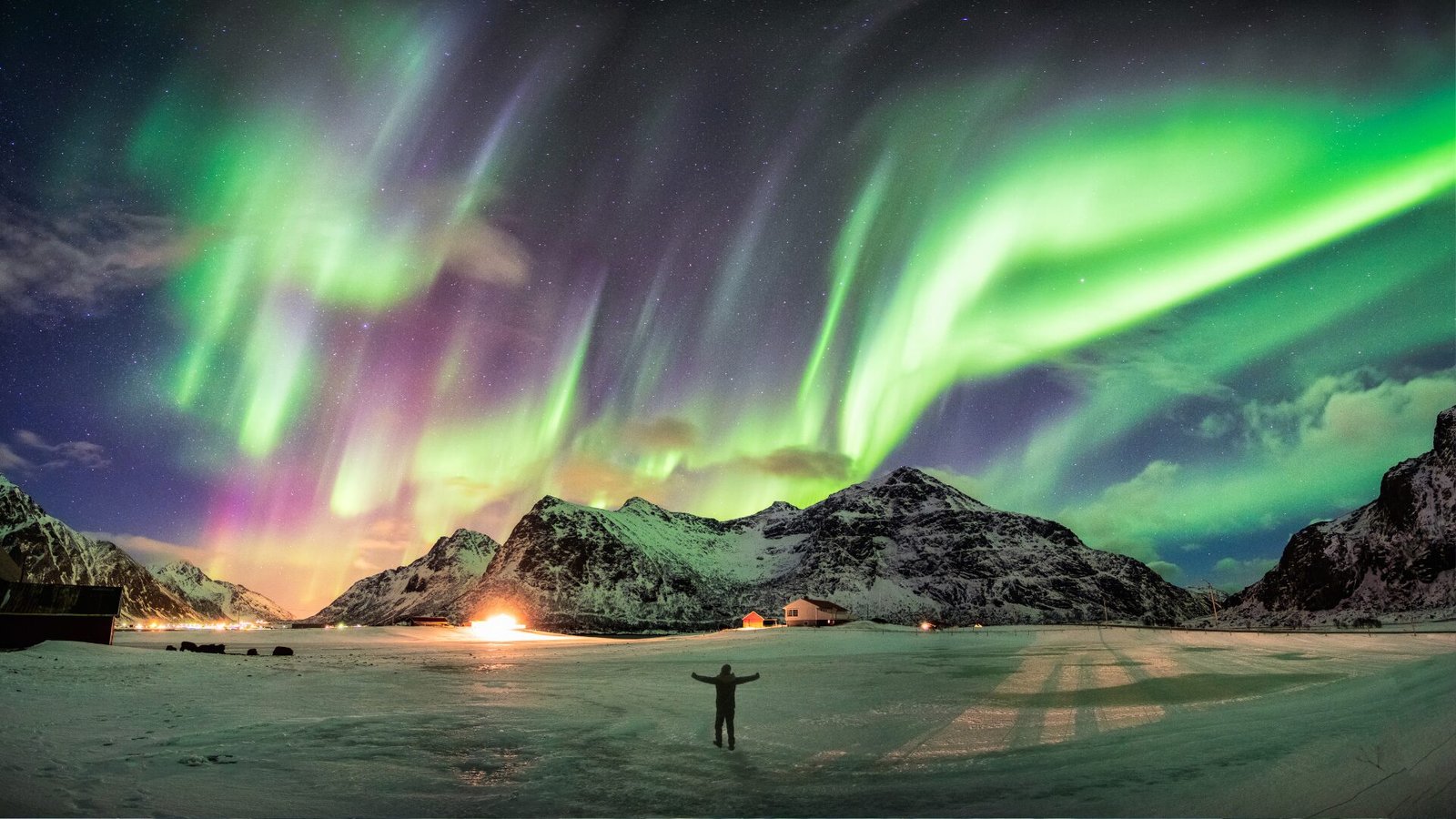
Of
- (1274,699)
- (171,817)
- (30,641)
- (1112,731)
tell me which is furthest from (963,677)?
(30,641)

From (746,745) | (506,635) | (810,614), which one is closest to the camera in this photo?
(746,745)

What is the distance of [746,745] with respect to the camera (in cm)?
1659

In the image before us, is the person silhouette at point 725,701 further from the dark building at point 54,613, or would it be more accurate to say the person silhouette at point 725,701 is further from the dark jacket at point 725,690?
the dark building at point 54,613

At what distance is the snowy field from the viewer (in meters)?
10.8

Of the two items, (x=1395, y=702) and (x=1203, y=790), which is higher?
Result: (x=1395, y=702)

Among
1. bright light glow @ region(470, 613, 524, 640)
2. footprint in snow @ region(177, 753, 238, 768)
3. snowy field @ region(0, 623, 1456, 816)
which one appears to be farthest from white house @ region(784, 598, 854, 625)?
footprint in snow @ region(177, 753, 238, 768)

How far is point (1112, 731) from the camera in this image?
16688 millimetres

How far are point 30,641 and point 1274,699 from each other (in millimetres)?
61313

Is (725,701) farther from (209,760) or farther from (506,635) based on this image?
(506,635)

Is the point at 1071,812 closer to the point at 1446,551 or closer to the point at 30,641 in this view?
the point at 30,641

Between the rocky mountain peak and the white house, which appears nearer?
the white house

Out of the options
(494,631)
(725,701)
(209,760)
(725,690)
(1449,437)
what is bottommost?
(494,631)

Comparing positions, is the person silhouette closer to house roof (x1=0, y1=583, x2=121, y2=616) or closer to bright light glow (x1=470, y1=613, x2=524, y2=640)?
house roof (x1=0, y1=583, x2=121, y2=616)

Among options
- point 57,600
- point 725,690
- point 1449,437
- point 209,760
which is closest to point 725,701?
point 725,690
